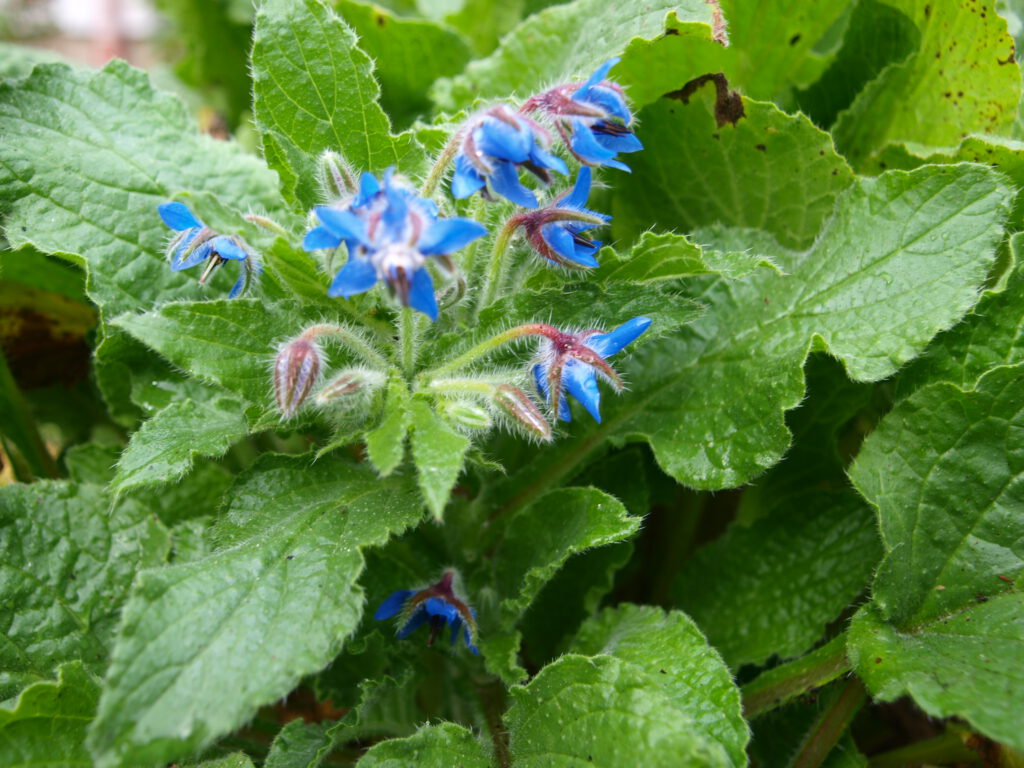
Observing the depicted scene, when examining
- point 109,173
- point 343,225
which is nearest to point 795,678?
point 343,225

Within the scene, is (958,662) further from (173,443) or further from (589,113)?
(173,443)

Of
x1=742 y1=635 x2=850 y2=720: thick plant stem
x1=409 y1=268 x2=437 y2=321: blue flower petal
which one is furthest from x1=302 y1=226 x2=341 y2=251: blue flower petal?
x1=742 y1=635 x2=850 y2=720: thick plant stem

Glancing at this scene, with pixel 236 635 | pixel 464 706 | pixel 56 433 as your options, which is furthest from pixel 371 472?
pixel 56 433

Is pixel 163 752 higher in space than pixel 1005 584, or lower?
higher

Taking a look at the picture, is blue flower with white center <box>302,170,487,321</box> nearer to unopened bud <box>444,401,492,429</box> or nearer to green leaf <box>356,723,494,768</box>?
unopened bud <box>444,401,492,429</box>

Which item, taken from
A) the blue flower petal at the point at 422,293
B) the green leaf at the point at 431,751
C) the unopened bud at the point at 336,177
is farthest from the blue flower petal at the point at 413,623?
the unopened bud at the point at 336,177

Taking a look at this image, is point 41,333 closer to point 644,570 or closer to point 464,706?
point 464,706
